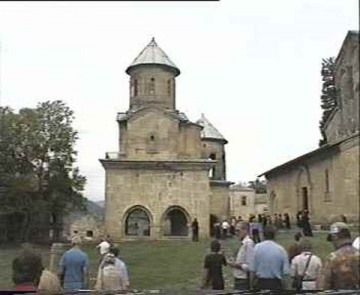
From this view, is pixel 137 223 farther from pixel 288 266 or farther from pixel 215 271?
pixel 288 266

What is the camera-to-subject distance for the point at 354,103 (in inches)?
233

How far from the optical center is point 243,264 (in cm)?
374

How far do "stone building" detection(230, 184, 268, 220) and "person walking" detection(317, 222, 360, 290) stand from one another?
9.14 ft

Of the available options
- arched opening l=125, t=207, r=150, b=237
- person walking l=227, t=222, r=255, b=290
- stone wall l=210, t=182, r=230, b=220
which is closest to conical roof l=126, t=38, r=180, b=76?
stone wall l=210, t=182, r=230, b=220

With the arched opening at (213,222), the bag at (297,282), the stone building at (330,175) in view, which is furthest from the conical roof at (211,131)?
the bag at (297,282)

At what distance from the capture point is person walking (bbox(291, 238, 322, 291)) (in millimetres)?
3348

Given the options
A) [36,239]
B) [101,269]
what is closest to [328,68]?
[101,269]

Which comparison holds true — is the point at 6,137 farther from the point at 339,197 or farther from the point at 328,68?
the point at 339,197

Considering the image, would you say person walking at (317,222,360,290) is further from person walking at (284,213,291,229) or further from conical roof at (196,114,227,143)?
conical roof at (196,114,227,143)

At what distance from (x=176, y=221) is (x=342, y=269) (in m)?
4.21

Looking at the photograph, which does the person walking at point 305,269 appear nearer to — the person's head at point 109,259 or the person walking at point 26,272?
the person's head at point 109,259

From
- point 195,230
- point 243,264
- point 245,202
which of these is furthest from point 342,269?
point 195,230

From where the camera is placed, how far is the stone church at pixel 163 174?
6.95m

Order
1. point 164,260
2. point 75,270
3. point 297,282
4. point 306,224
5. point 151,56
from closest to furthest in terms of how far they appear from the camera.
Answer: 1. point 297,282
2. point 75,270
3. point 164,260
4. point 306,224
5. point 151,56
